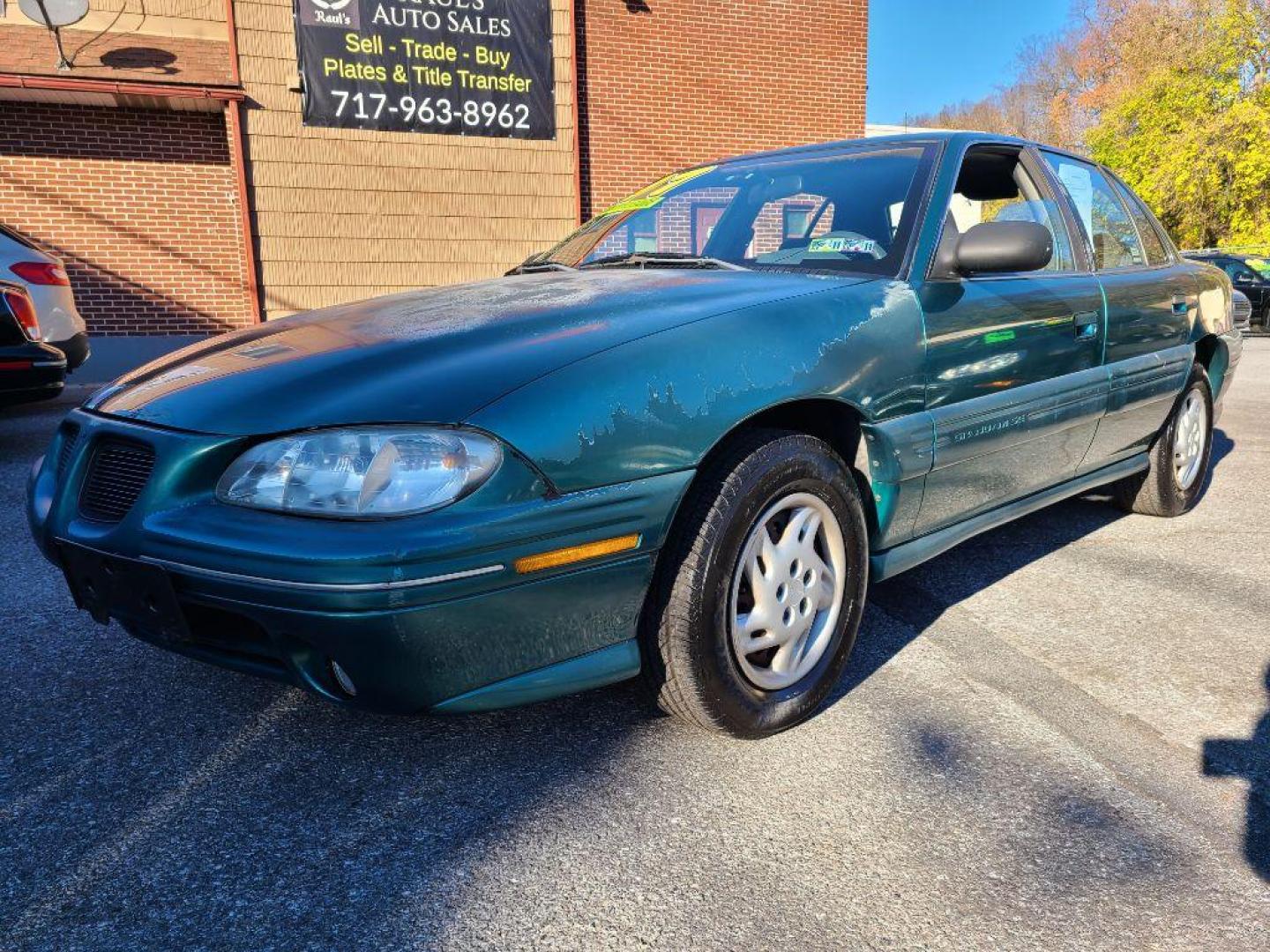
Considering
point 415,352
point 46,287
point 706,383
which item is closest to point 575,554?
point 706,383

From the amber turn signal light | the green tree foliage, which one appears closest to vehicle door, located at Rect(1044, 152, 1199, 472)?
the amber turn signal light

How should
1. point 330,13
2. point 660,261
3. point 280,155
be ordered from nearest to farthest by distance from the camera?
point 660,261 → point 330,13 → point 280,155

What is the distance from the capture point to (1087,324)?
3256 millimetres

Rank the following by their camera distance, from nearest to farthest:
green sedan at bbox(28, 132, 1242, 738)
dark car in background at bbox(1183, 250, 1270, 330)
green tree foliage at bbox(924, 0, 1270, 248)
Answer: green sedan at bbox(28, 132, 1242, 738) → dark car in background at bbox(1183, 250, 1270, 330) → green tree foliage at bbox(924, 0, 1270, 248)

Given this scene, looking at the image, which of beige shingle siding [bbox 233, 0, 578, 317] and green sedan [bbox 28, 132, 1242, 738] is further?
beige shingle siding [bbox 233, 0, 578, 317]

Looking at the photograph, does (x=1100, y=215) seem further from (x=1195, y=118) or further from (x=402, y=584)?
(x=1195, y=118)

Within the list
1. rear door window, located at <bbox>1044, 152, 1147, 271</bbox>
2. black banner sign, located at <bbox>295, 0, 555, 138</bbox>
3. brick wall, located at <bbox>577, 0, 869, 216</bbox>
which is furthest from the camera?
brick wall, located at <bbox>577, 0, 869, 216</bbox>

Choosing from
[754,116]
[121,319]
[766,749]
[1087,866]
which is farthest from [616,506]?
[754,116]

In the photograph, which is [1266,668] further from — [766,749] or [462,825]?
[462,825]

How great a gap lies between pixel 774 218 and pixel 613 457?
5.10ft

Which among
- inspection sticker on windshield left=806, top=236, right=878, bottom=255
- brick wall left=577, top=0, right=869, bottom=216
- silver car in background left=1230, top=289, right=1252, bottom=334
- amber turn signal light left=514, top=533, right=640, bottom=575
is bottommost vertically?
silver car in background left=1230, top=289, right=1252, bottom=334

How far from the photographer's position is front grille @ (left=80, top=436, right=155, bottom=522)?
77.7 inches

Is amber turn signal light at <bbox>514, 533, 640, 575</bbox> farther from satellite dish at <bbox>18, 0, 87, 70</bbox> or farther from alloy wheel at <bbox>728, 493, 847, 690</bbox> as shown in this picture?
satellite dish at <bbox>18, 0, 87, 70</bbox>

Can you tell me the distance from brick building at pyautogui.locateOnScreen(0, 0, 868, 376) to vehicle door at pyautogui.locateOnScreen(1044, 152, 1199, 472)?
862 cm
